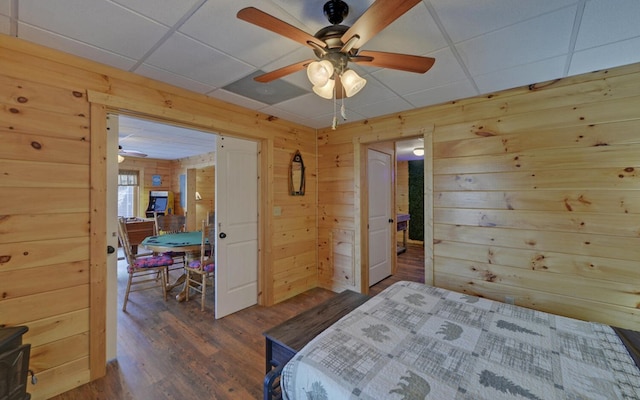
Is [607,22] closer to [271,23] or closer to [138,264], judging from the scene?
[271,23]

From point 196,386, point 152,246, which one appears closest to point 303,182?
point 152,246

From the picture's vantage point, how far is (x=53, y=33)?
1551mm

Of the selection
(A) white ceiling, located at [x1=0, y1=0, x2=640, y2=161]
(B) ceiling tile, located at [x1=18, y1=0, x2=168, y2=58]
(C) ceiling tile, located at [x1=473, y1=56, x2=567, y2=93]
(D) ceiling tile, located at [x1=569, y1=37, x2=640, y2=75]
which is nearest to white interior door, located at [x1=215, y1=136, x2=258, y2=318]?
(A) white ceiling, located at [x1=0, y1=0, x2=640, y2=161]

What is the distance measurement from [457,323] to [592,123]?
2.03 m

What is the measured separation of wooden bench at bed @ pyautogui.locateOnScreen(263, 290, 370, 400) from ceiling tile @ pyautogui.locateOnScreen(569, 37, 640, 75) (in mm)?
2466

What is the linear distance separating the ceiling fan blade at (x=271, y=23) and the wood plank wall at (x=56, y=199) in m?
1.62

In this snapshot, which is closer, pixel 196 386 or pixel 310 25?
pixel 310 25

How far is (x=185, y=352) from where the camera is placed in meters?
2.24

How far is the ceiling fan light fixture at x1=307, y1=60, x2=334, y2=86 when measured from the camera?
1.33m

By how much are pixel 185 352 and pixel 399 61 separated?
2.83 metres

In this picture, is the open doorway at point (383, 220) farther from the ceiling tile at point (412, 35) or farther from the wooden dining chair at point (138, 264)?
the wooden dining chair at point (138, 264)

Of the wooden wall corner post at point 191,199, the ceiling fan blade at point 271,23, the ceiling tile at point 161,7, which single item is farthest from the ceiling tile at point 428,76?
the wooden wall corner post at point 191,199

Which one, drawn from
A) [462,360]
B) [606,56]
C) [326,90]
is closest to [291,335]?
[462,360]

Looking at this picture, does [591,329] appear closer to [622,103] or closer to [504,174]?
[504,174]
